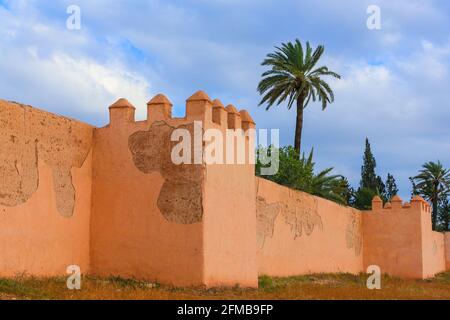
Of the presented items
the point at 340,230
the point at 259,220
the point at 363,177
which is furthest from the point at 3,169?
the point at 363,177

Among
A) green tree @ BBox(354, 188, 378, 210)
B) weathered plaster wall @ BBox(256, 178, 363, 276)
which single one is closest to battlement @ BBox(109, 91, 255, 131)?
weathered plaster wall @ BBox(256, 178, 363, 276)

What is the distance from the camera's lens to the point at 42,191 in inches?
443

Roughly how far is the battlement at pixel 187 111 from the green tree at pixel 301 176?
51.2 ft

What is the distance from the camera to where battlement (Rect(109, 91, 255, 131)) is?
40.5 feet

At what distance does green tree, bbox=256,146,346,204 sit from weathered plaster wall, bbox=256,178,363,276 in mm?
4117

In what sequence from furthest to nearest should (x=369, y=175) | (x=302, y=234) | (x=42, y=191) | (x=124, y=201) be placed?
(x=369, y=175) → (x=302, y=234) → (x=124, y=201) → (x=42, y=191)

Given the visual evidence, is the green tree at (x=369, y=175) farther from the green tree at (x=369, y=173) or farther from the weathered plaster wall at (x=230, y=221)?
the weathered plaster wall at (x=230, y=221)

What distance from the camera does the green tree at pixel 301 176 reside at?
96.3ft

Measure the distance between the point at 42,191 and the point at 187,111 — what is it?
312 centimetres

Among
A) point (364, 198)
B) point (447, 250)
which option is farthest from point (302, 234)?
point (364, 198)

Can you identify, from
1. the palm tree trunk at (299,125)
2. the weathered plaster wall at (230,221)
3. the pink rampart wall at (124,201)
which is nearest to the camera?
the pink rampart wall at (124,201)

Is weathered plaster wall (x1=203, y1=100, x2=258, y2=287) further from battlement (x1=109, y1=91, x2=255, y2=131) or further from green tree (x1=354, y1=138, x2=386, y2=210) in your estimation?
green tree (x1=354, y1=138, x2=386, y2=210)

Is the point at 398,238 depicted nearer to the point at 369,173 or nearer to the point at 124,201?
the point at 124,201

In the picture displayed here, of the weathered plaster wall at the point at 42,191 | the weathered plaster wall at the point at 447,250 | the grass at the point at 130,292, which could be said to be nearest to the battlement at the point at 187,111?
the weathered plaster wall at the point at 42,191
